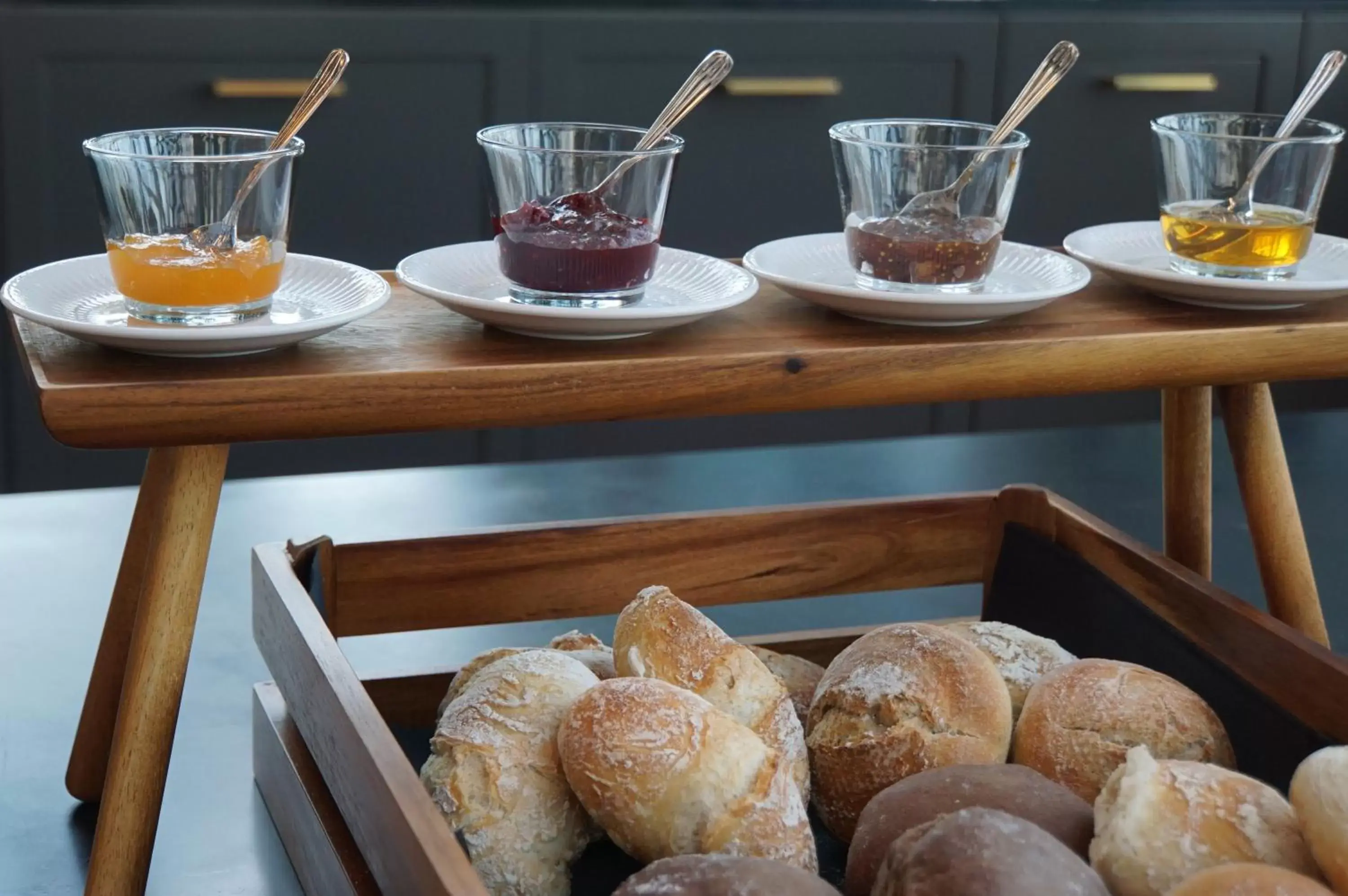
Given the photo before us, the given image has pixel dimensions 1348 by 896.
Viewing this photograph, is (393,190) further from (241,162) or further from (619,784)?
(619,784)

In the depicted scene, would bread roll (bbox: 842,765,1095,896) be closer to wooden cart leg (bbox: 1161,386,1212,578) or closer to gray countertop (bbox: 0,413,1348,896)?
gray countertop (bbox: 0,413,1348,896)

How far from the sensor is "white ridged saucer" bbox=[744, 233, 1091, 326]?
846mm

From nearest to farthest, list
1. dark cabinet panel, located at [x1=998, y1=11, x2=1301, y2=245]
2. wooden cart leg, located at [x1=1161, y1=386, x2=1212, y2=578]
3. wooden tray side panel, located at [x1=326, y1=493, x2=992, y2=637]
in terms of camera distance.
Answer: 1. wooden tray side panel, located at [x1=326, y1=493, x2=992, y2=637]
2. wooden cart leg, located at [x1=1161, y1=386, x2=1212, y2=578]
3. dark cabinet panel, located at [x1=998, y1=11, x2=1301, y2=245]

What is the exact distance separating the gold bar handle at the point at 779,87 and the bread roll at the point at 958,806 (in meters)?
1.78

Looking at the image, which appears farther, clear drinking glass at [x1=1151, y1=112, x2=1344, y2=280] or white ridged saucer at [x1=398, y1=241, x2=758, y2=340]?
clear drinking glass at [x1=1151, y1=112, x2=1344, y2=280]

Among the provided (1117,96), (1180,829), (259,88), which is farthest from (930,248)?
(1117,96)

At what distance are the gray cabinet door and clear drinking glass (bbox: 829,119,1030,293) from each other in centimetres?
146

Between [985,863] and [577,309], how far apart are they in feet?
1.20

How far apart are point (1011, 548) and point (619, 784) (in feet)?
1.56

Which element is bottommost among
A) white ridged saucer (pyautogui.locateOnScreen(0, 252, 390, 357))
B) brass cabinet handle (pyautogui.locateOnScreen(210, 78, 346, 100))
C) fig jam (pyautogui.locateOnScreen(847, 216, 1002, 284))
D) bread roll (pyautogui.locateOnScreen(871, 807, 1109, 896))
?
bread roll (pyautogui.locateOnScreen(871, 807, 1109, 896))

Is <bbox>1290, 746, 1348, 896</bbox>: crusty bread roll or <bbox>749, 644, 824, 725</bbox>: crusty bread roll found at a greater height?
<bbox>1290, 746, 1348, 896</bbox>: crusty bread roll

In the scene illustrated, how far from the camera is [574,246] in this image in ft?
2.66

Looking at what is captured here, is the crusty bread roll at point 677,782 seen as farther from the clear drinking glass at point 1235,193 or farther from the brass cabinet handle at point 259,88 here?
the brass cabinet handle at point 259,88

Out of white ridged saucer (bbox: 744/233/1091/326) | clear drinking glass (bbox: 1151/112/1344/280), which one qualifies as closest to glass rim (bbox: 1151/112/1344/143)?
clear drinking glass (bbox: 1151/112/1344/280)
